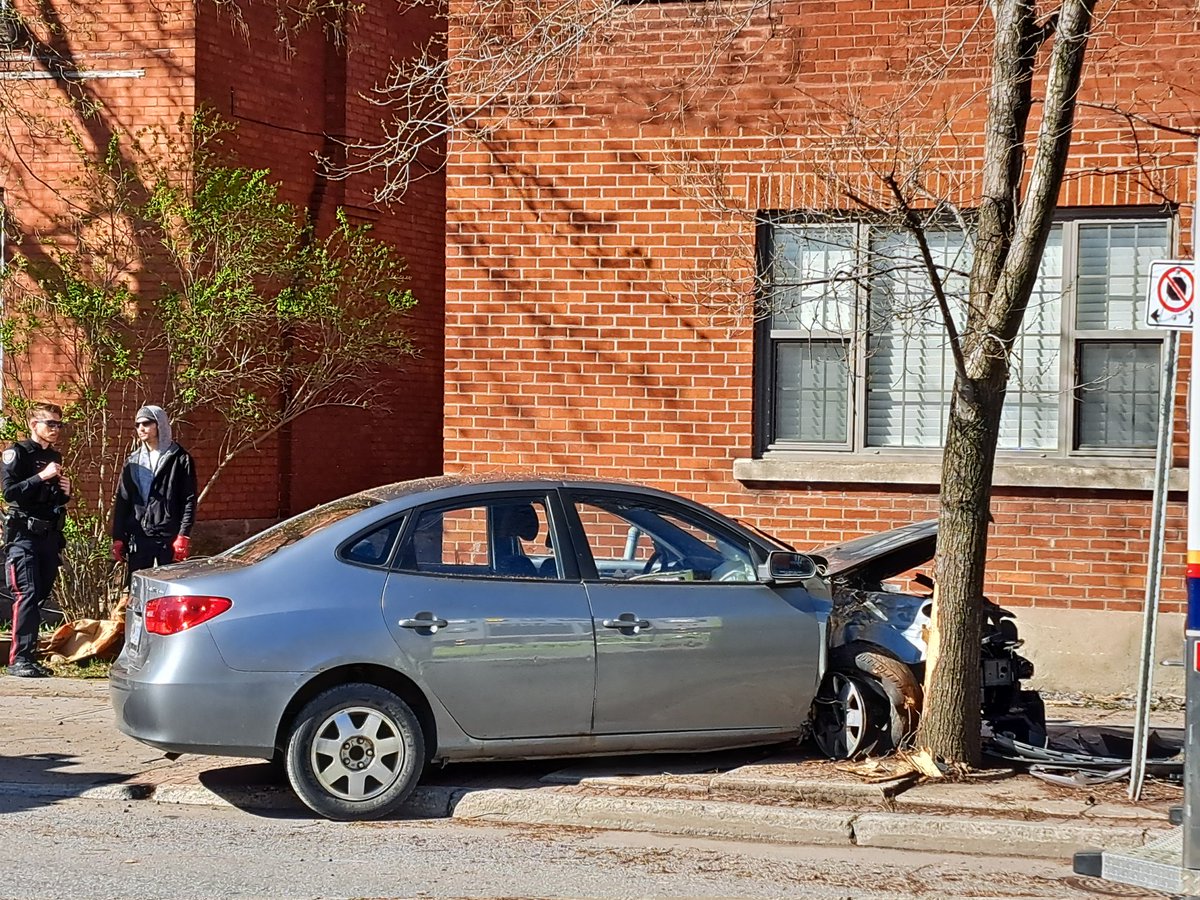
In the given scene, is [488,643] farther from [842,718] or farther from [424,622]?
[842,718]

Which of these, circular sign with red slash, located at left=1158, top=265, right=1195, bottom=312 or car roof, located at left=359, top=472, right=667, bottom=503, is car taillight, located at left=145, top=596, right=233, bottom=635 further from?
circular sign with red slash, located at left=1158, top=265, right=1195, bottom=312

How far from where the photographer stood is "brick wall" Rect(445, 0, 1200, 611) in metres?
10.6

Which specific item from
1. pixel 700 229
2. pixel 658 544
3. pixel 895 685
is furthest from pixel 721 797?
pixel 700 229

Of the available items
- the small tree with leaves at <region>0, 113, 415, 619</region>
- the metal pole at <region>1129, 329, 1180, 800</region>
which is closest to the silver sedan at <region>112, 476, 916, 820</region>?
the metal pole at <region>1129, 329, 1180, 800</region>

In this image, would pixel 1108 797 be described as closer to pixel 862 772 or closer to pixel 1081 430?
pixel 862 772

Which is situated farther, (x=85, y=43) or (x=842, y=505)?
(x=85, y=43)

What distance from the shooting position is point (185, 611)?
23.4 ft

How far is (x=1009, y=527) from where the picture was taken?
1077cm

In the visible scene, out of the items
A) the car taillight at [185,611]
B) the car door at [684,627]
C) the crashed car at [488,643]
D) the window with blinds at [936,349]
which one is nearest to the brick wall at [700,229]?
the window with blinds at [936,349]

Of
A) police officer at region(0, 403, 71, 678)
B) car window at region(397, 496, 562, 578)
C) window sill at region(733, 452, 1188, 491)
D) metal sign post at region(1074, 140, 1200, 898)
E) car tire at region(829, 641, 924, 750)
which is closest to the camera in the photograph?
metal sign post at region(1074, 140, 1200, 898)

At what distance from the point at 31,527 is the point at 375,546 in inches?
180

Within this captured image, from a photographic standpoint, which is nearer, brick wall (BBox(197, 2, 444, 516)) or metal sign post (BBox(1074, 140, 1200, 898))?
metal sign post (BBox(1074, 140, 1200, 898))

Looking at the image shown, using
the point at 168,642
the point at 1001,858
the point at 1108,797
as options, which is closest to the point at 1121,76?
the point at 1108,797

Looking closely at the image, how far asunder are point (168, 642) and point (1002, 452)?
618 cm
